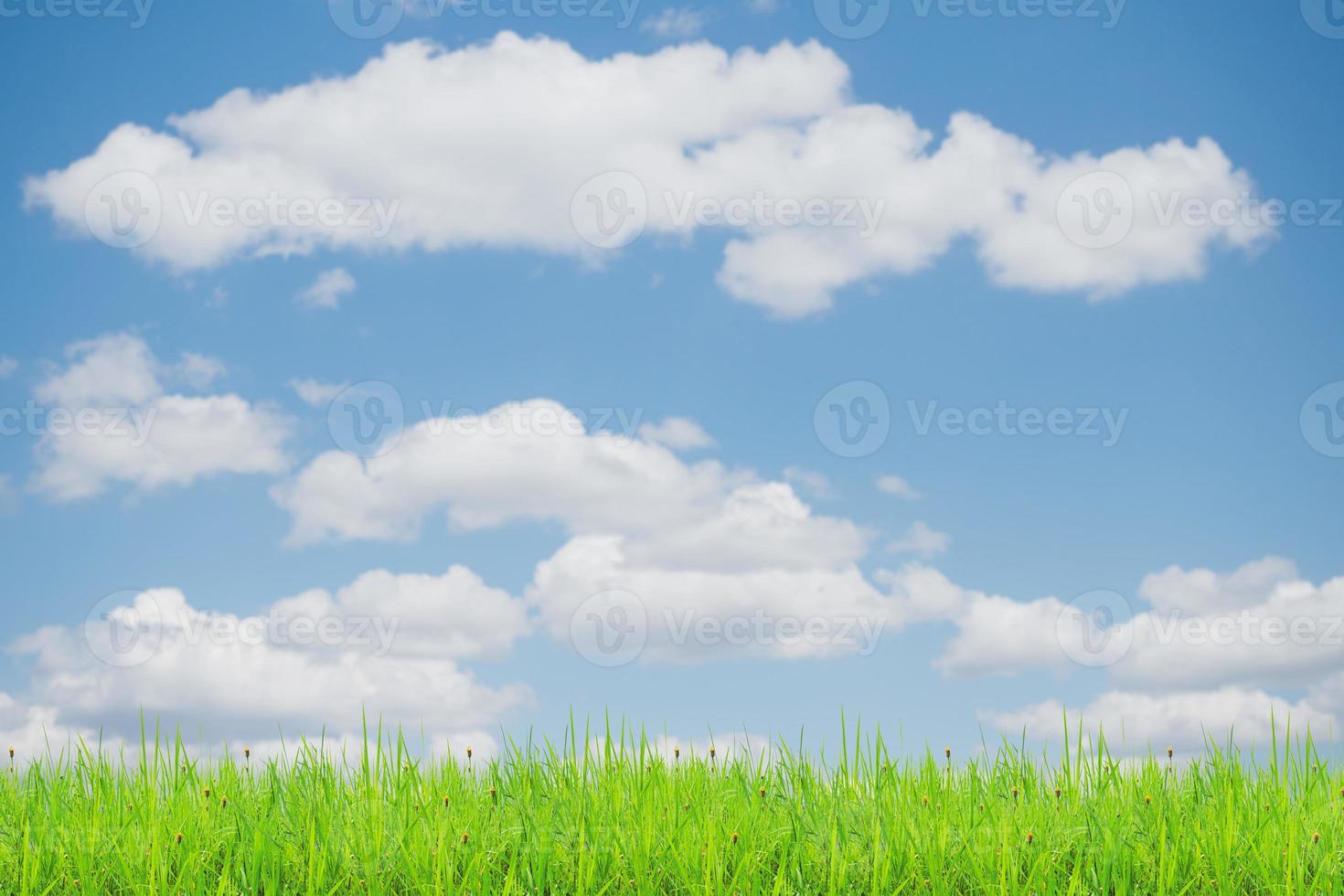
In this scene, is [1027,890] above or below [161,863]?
below

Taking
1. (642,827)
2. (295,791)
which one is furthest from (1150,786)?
(295,791)

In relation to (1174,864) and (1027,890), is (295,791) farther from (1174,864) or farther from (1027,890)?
(1174,864)

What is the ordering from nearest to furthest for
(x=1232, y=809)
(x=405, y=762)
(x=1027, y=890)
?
1. (x=1027, y=890)
2. (x=1232, y=809)
3. (x=405, y=762)

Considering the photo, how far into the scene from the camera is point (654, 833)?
244 inches

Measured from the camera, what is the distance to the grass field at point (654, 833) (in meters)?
6.07

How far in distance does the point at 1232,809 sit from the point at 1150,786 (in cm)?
66

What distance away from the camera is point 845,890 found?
6066 millimetres

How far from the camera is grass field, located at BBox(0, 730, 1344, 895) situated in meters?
6.07

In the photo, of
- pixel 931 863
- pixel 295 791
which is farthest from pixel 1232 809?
pixel 295 791

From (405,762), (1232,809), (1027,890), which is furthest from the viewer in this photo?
(405,762)

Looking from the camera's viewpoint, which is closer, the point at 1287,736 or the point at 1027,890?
the point at 1027,890

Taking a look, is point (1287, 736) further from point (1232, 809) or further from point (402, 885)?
point (402, 885)

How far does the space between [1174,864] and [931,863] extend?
1.27 meters

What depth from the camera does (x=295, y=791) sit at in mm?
6961
